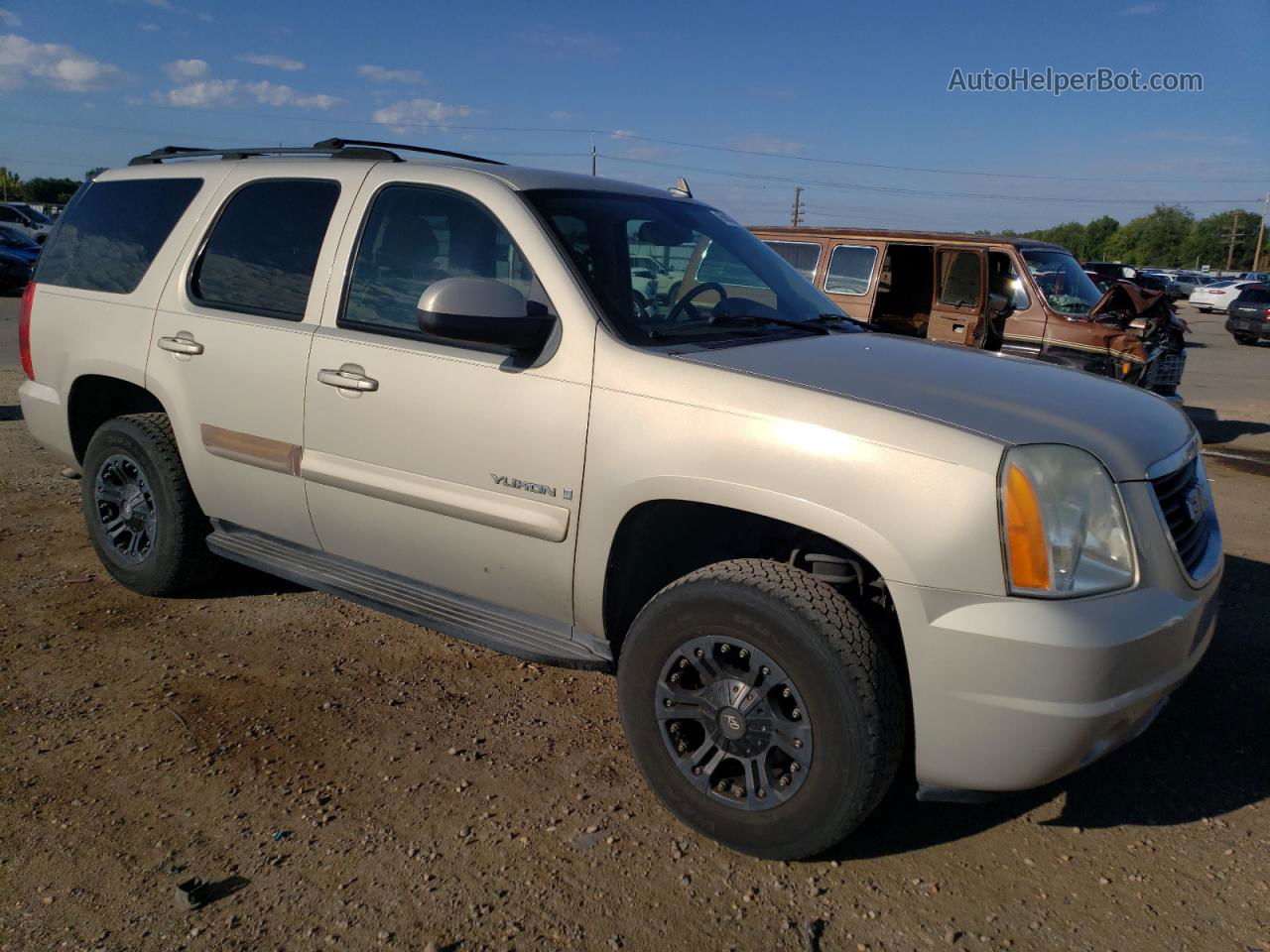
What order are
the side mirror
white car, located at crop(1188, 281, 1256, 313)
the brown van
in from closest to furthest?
the side mirror → the brown van → white car, located at crop(1188, 281, 1256, 313)

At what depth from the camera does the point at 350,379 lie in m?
3.46

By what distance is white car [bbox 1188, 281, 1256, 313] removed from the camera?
36.2 meters

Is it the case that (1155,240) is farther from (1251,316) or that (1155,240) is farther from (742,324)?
(742,324)

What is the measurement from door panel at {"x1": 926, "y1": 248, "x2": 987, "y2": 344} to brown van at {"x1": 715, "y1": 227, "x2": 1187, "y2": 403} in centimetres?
1

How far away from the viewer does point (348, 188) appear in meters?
3.71

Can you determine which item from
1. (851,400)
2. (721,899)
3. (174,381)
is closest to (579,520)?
(851,400)

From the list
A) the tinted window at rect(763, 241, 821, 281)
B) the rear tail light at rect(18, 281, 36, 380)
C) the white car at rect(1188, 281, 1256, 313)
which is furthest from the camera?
A: the white car at rect(1188, 281, 1256, 313)

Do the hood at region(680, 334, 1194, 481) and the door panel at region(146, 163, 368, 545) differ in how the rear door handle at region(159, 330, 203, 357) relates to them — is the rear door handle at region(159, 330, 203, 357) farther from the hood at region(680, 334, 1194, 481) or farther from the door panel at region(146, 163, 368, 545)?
the hood at region(680, 334, 1194, 481)

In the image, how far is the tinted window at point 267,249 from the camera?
12.3ft

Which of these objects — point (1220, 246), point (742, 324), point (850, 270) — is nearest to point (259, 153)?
point (742, 324)

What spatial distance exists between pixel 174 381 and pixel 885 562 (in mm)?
3033

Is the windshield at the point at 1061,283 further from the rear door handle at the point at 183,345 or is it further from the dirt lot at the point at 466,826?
the rear door handle at the point at 183,345

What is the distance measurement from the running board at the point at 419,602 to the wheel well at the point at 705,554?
0.15 metres

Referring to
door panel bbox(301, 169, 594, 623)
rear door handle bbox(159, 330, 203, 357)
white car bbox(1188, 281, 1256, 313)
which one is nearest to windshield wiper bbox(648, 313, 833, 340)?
door panel bbox(301, 169, 594, 623)
